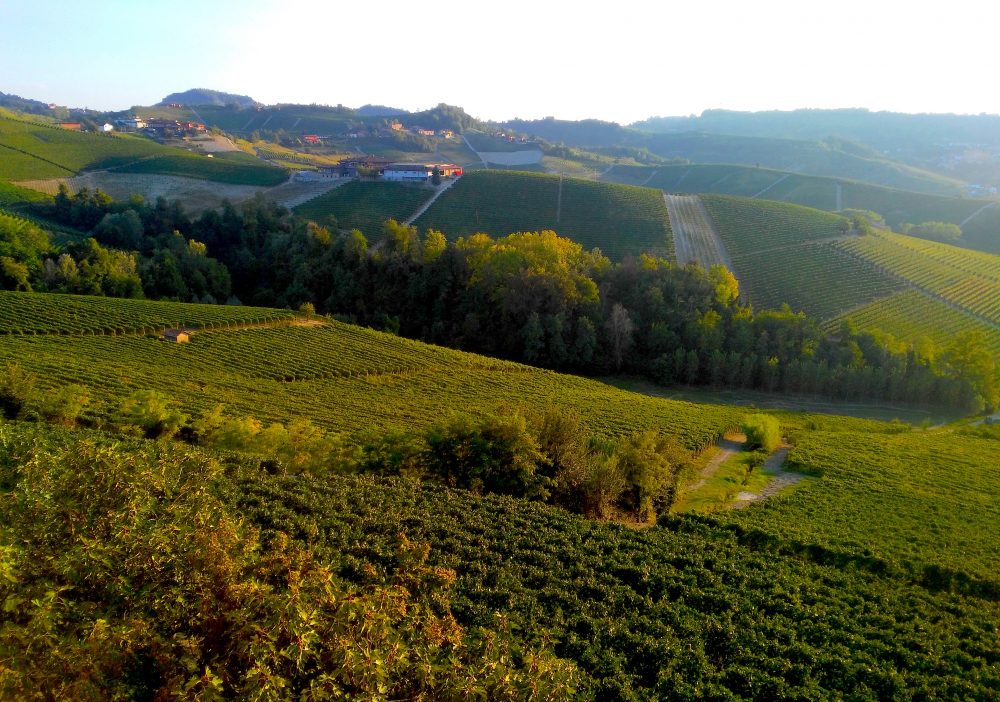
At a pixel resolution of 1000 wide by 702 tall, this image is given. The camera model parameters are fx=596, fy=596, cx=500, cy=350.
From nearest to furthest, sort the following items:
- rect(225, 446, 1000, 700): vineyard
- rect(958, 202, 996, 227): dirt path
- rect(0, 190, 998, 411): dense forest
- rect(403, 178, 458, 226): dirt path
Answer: rect(225, 446, 1000, 700): vineyard < rect(0, 190, 998, 411): dense forest < rect(403, 178, 458, 226): dirt path < rect(958, 202, 996, 227): dirt path

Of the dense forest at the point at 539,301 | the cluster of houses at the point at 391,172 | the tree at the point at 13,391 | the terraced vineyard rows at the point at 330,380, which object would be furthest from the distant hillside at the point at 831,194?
the tree at the point at 13,391

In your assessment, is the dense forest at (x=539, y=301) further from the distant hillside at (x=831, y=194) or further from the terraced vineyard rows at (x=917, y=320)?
the distant hillside at (x=831, y=194)

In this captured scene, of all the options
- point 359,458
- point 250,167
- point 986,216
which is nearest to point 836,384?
point 359,458

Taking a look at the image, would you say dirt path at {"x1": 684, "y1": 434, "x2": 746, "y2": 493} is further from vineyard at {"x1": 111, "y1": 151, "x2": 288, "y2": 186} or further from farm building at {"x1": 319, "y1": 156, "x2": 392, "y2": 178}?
vineyard at {"x1": 111, "y1": 151, "x2": 288, "y2": 186}

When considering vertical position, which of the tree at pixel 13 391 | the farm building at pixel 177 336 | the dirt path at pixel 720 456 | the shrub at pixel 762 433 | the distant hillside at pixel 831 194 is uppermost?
the distant hillside at pixel 831 194

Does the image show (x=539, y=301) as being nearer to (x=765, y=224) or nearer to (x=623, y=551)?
(x=623, y=551)

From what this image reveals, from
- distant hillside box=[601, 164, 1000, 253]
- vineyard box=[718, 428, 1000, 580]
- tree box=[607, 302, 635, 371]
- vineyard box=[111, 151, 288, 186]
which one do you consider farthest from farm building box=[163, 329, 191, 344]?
distant hillside box=[601, 164, 1000, 253]
